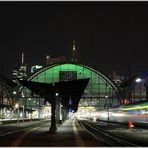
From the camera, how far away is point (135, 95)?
174750 millimetres

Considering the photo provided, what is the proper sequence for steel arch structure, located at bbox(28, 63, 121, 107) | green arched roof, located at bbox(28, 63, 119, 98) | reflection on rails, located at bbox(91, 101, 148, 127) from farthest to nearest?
green arched roof, located at bbox(28, 63, 119, 98), steel arch structure, located at bbox(28, 63, 121, 107), reflection on rails, located at bbox(91, 101, 148, 127)

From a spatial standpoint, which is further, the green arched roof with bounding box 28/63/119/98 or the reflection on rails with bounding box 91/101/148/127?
the green arched roof with bounding box 28/63/119/98

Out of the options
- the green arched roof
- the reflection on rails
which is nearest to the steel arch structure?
the green arched roof

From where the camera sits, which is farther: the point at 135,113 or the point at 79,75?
the point at 79,75

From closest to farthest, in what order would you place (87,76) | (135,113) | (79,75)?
1. (135,113)
2. (79,75)
3. (87,76)

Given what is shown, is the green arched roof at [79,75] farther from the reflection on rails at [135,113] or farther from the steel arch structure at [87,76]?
the reflection on rails at [135,113]

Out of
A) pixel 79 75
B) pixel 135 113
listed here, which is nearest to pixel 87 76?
pixel 79 75

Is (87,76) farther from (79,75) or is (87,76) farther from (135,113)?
(135,113)

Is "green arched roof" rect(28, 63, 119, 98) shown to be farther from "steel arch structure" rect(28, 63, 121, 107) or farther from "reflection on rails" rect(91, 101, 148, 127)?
"reflection on rails" rect(91, 101, 148, 127)

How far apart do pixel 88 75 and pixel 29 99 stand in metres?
26.0

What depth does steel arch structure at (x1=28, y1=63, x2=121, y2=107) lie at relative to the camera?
539ft

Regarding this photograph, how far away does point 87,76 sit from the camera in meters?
169

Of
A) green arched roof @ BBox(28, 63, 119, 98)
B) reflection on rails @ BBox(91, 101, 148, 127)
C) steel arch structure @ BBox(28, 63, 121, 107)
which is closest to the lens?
reflection on rails @ BBox(91, 101, 148, 127)

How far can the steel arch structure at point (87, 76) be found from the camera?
164 m
